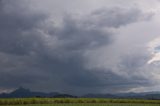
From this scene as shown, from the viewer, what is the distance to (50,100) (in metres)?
84.4

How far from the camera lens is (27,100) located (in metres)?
78.0

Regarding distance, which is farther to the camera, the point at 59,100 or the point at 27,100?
the point at 59,100

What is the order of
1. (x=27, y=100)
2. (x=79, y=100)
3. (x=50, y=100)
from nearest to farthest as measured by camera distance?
1. (x=27, y=100)
2. (x=50, y=100)
3. (x=79, y=100)

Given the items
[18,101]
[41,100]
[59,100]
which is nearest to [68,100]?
[59,100]

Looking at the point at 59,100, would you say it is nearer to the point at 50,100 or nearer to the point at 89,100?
the point at 50,100

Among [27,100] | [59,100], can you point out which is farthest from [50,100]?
[27,100]

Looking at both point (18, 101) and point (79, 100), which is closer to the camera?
point (18, 101)

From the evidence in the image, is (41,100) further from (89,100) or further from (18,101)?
(89,100)

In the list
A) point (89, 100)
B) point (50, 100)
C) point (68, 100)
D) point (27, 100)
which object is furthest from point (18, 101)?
point (89, 100)

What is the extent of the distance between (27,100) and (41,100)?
15.5 ft

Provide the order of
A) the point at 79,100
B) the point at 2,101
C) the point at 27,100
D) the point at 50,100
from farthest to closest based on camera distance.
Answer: the point at 79,100
the point at 50,100
the point at 27,100
the point at 2,101

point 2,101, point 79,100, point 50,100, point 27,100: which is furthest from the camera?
point 79,100

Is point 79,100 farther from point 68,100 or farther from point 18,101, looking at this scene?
point 18,101

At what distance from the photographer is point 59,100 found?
85.8 meters
